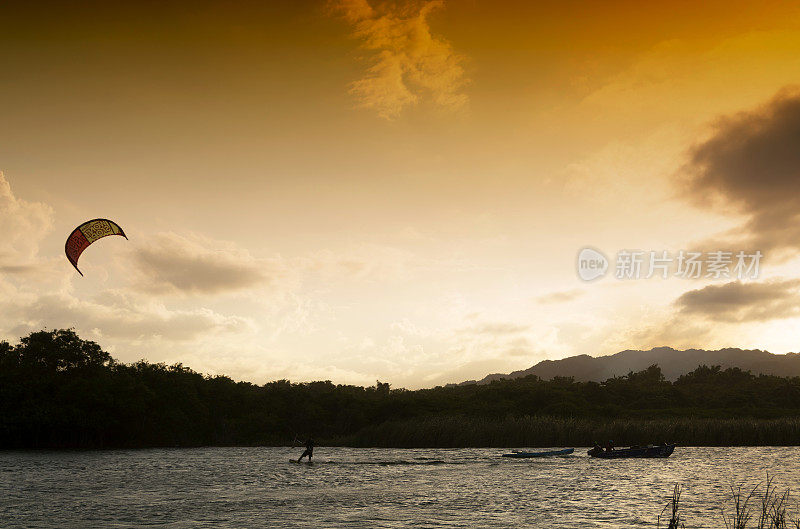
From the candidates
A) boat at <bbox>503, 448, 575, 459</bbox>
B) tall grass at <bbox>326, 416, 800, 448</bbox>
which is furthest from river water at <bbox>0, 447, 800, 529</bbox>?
tall grass at <bbox>326, 416, 800, 448</bbox>

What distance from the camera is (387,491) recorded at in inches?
Result: 1452

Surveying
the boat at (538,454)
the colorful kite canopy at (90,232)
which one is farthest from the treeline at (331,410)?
the colorful kite canopy at (90,232)

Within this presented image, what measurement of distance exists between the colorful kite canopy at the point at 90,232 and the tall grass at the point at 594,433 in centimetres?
4623

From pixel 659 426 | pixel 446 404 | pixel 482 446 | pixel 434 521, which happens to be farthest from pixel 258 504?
pixel 446 404

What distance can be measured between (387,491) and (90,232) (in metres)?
21.4

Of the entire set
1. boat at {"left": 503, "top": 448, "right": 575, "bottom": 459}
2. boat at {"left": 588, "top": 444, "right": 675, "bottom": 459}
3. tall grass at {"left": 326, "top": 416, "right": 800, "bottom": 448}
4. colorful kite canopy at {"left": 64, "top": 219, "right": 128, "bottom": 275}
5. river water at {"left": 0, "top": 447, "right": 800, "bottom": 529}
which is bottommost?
river water at {"left": 0, "top": 447, "right": 800, "bottom": 529}

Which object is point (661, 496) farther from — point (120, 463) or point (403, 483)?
point (120, 463)

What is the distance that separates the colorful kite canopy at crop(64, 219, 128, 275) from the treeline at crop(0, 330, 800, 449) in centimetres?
4628

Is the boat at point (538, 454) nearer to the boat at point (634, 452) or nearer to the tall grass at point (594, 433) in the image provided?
the boat at point (634, 452)

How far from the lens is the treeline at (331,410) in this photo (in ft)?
230

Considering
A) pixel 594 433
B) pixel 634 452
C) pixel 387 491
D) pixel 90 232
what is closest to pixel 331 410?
pixel 594 433

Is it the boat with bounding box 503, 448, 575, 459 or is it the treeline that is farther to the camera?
the treeline

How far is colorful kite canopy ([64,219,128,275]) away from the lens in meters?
34.8

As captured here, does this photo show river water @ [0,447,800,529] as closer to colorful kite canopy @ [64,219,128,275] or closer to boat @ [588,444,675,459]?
boat @ [588,444,675,459]
